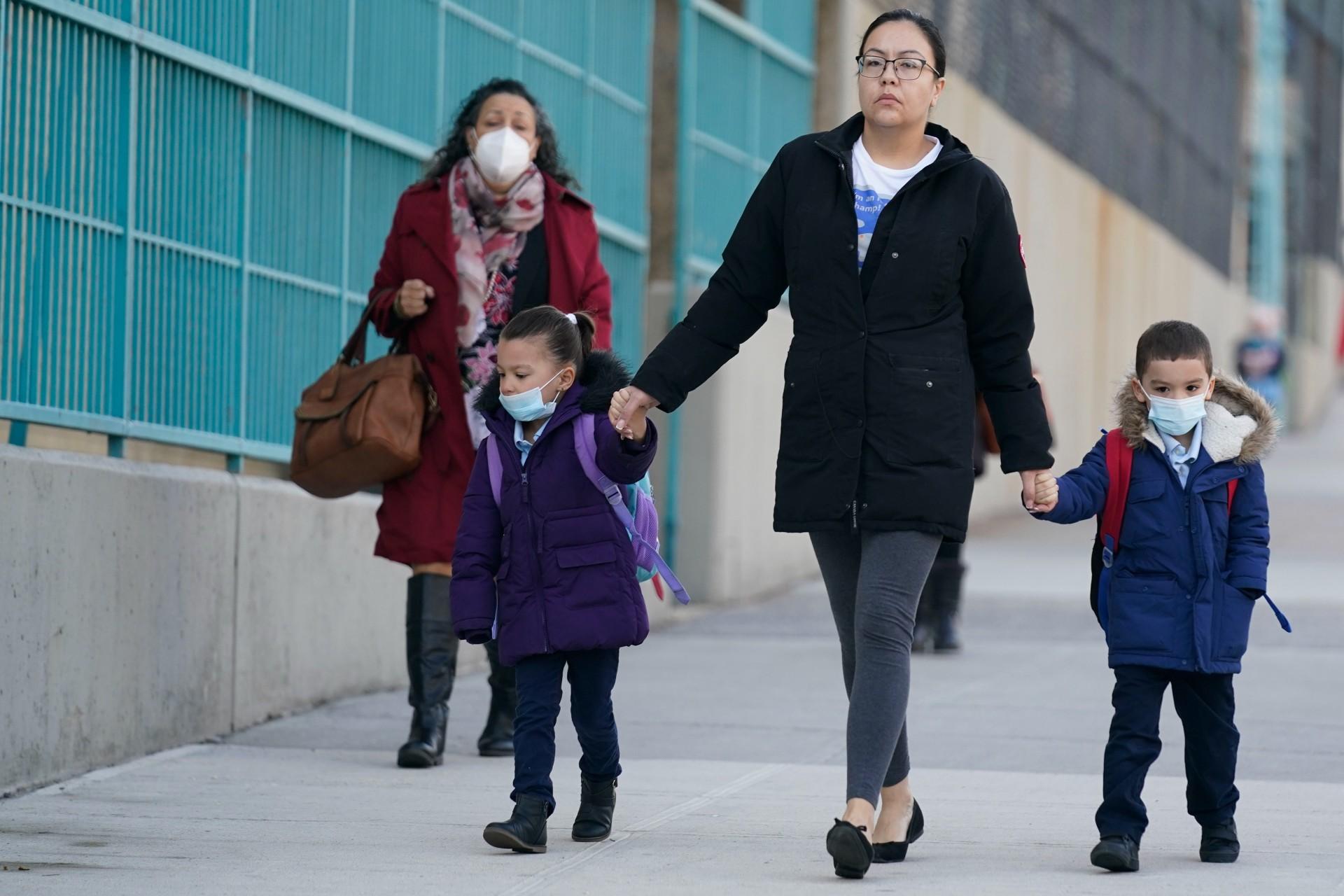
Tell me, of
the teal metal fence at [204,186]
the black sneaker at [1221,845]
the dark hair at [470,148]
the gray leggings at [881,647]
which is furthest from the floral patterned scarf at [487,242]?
the black sneaker at [1221,845]

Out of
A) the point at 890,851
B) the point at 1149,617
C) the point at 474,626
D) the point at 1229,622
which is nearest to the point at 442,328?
the point at 474,626

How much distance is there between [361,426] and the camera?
6887 millimetres

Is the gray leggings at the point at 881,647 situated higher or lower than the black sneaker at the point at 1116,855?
higher

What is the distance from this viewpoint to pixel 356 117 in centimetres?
917

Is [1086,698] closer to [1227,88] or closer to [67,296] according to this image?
[67,296]

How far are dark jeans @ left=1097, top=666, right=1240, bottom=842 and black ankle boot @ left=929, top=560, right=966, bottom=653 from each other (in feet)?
16.7

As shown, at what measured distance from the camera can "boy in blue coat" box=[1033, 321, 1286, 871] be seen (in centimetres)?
548

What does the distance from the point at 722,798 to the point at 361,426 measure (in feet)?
4.91

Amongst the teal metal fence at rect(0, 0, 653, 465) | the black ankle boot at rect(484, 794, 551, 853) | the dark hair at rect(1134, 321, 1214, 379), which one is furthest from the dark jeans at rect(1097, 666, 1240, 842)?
the teal metal fence at rect(0, 0, 653, 465)

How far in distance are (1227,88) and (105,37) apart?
1105 inches

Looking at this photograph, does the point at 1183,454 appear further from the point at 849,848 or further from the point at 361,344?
the point at 361,344

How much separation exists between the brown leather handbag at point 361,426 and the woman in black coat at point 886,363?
5.18 feet

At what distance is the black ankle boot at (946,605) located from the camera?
10734mm

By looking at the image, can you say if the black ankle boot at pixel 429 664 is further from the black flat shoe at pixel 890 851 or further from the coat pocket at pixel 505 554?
the black flat shoe at pixel 890 851
